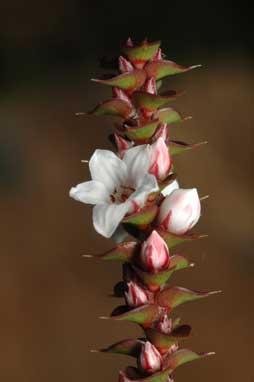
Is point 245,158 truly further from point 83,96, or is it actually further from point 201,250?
point 83,96

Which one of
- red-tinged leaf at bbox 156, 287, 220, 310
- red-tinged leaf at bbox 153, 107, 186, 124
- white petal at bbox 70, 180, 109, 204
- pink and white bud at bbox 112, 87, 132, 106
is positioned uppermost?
pink and white bud at bbox 112, 87, 132, 106

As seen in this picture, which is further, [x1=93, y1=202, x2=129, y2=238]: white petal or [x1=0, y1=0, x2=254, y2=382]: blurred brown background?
[x1=0, y1=0, x2=254, y2=382]: blurred brown background

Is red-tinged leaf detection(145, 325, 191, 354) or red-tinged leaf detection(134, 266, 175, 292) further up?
red-tinged leaf detection(134, 266, 175, 292)

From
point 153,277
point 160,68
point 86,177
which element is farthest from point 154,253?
point 86,177

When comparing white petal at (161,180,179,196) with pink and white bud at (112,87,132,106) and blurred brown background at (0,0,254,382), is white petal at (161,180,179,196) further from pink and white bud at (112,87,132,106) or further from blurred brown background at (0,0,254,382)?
blurred brown background at (0,0,254,382)

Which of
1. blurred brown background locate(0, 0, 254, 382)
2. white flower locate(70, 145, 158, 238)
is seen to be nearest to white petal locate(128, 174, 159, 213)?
white flower locate(70, 145, 158, 238)
